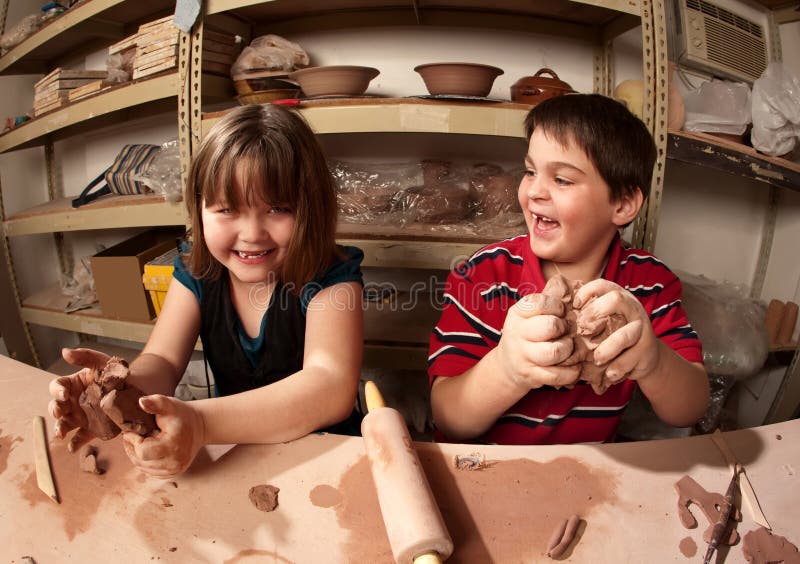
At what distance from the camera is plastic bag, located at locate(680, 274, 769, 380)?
1697mm

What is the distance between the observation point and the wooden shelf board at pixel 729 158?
58.2 inches

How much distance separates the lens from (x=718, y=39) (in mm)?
1855

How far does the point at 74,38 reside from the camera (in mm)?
2479

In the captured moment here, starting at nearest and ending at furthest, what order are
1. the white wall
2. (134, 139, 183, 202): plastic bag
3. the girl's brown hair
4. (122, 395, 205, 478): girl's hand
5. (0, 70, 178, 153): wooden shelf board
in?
(122, 395, 205, 478): girl's hand
the girl's brown hair
(0, 70, 178, 153): wooden shelf board
(134, 139, 183, 202): plastic bag
the white wall

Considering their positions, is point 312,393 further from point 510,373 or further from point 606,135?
point 606,135

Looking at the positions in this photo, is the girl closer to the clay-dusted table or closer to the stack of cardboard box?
the clay-dusted table

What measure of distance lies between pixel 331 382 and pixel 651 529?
0.53 meters

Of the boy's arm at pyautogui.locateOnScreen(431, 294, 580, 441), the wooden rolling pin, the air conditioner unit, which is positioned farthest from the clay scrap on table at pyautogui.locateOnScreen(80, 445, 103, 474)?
the air conditioner unit

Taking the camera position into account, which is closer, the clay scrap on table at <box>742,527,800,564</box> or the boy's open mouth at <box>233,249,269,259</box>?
the clay scrap on table at <box>742,527,800,564</box>

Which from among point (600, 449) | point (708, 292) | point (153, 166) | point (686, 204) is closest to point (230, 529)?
point (600, 449)

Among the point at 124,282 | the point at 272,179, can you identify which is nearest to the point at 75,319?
the point at 124,282

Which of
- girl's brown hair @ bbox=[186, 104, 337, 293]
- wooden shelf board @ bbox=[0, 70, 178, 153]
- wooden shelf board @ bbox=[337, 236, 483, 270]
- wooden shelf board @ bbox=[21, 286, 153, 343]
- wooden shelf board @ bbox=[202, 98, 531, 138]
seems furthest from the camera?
wooden shelf board @ bbox=[21, 286, 153, 343]

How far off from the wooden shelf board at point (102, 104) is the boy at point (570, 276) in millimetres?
1393

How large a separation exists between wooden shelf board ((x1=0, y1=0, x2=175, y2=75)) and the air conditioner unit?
2290 mm
